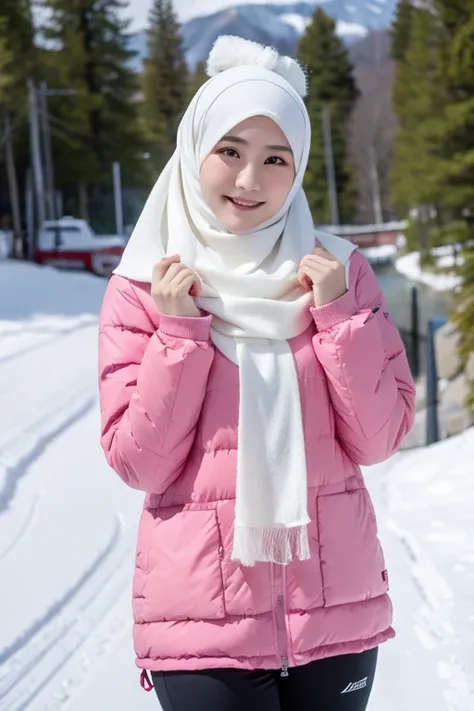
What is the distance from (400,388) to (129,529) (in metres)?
2.87

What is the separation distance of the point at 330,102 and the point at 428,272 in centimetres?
1439

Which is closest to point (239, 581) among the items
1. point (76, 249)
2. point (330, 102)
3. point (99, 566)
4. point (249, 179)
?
point (249, 179)

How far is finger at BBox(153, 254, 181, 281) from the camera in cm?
147

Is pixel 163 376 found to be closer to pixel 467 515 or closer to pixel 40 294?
pixel 467 515

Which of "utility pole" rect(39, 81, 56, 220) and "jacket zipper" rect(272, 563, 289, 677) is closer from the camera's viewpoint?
"jacket zipper" rect(272, 563, 289, 677)

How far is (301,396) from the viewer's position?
59.4 inches

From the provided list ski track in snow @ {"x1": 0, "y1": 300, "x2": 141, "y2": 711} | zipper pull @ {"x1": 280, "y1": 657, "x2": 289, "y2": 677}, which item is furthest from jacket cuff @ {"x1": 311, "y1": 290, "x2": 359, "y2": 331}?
ski track in snow @ {"x1": 0, "y1": 300, "x2": 141, "y2": 711}

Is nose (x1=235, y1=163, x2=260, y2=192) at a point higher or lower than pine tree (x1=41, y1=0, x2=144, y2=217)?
lower

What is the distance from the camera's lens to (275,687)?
1.49m

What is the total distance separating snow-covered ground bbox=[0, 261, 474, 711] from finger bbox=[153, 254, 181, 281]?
5.47 feet

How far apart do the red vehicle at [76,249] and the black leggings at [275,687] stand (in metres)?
15.5

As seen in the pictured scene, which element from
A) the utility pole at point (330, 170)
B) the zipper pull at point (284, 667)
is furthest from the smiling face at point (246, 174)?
the utility pole at point (330, 170)

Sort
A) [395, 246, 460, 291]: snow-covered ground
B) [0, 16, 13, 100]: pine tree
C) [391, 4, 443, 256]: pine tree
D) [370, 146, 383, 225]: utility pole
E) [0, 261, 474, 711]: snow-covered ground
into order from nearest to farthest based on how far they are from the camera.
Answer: [0, 261, 474, 711]: snow-covered ground → [395, 246, 460, 291]: snow-covered ground → [391, 4, 443, 256]: pine tree → [0, 16, 13, 100]: pine tree → [370, 146, 383, 225]: utility pole

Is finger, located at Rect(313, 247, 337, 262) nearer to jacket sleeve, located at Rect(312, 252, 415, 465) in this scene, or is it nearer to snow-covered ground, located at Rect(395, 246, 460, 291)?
jacket sleeve, located at Rect(312, 252, 415, 465)
